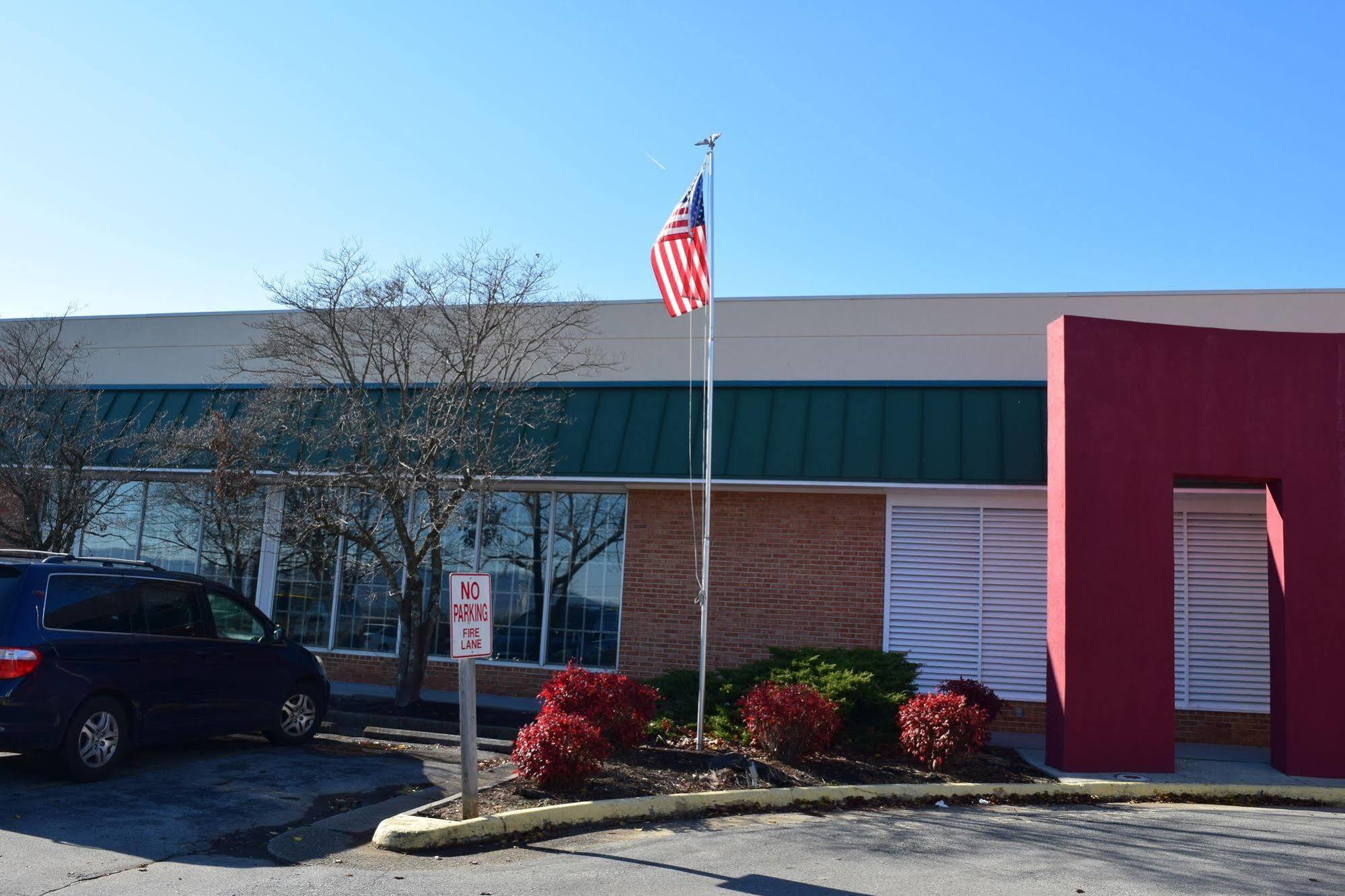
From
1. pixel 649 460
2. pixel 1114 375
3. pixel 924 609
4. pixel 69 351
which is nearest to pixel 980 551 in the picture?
pixel 924 609

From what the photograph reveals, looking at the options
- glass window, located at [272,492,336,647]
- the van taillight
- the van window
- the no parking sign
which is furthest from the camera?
glass window, located at [272,492,336,647]

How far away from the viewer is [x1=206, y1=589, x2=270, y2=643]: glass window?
1095 centimetres

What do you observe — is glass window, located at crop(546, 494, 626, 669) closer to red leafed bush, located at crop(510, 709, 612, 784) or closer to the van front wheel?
the van front wheel

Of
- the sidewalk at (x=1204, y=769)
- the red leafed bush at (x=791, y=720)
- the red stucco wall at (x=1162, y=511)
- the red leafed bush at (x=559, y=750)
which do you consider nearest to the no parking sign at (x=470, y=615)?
the red leafed bush at (x=559, y=750)

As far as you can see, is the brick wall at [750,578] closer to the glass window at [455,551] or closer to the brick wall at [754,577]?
the brick wall at [754,577]

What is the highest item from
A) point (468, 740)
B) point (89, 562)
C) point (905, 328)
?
point (905, 328)

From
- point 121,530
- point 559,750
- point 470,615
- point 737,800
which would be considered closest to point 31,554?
point 470,615

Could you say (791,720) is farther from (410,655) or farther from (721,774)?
(410,655)

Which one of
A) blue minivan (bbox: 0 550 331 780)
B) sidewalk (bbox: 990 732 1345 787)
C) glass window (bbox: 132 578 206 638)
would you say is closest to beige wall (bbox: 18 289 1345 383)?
sidewalk (bbox: 990 732 1345 787)

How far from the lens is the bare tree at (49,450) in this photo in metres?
14.8

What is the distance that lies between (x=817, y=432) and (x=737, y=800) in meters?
6.87

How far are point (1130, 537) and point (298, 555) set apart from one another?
469 inches

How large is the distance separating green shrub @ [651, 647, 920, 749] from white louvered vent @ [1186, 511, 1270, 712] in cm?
433

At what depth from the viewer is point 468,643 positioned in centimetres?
819
